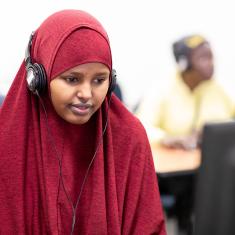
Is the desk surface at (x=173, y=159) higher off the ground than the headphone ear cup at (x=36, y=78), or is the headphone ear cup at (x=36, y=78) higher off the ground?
the headphone ear cup at (x=36, y=78)

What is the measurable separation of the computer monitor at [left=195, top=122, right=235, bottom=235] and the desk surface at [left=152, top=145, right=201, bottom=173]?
118 cm

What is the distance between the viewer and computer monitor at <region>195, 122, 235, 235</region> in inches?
32.4

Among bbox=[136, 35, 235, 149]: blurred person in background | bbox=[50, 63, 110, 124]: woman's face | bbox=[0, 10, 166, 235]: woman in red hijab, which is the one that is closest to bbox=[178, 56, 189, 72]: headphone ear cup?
bbox=[136, 35, 235, 149]: blurred person in background

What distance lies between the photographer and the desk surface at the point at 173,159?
6.86 ft

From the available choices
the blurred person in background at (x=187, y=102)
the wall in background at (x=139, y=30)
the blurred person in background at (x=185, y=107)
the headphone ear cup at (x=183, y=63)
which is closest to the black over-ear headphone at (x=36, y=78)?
the blurred person in background at (x=185, y=107)

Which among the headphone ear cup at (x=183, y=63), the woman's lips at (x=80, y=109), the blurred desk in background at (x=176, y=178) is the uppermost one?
the woman's lips at (x=80, y=109)

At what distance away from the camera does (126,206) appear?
1357mm

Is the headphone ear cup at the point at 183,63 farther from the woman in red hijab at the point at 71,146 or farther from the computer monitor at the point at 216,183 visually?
the computer monitor at the point at 216,183

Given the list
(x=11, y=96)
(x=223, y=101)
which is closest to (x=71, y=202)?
(x=11, y=96)

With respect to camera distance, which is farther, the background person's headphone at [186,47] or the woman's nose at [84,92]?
the background person's headphone at [186,47]

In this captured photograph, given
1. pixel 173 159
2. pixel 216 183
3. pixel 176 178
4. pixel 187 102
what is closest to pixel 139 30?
pixel 187 102

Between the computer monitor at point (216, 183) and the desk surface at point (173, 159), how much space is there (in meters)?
1.18

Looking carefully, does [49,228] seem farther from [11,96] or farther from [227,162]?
[227,162]

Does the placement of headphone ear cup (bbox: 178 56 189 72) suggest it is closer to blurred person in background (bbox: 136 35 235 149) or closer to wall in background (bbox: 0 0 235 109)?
blurred person in background (bbox: 136 35 235 149)
